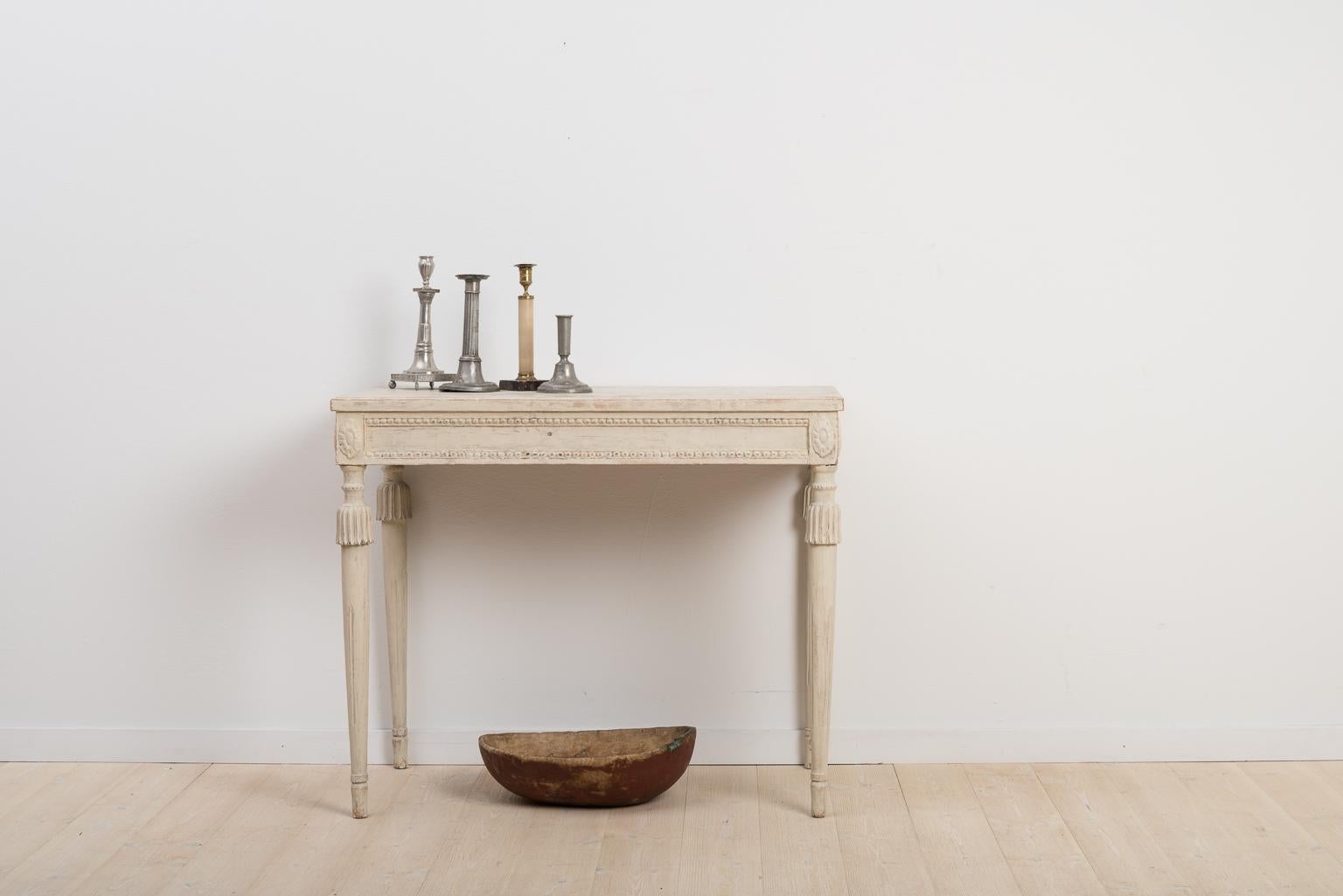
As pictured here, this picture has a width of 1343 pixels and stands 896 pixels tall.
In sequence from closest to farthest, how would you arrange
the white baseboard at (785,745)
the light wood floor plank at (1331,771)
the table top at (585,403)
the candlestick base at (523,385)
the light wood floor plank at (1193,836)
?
the light wood floor plank at (1193,836) → the table top at (585,403) → the candlestick base at (523,385) → the light wood floor plank at (1331,771) → the white baseboard at (785,745)

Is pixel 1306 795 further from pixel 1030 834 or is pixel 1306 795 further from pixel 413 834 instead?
pixel 413 834

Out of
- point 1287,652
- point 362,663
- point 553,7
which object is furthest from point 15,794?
point 1287,652

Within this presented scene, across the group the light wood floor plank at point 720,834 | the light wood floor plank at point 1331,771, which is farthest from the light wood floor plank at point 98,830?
the light wood floor plank at point 1331,771

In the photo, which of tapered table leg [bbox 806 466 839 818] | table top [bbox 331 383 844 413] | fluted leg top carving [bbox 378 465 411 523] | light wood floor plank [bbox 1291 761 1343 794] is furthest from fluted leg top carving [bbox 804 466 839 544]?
light wood floor plank [bbox 1291 761 1343 794]

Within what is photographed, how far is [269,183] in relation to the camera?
125 inches

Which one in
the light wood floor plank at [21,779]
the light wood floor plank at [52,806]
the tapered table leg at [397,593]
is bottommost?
the light wood floor plank at [21,779]

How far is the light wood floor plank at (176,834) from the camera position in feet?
8.52

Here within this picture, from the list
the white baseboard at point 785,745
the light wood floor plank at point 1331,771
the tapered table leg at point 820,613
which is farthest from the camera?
the white baseboard at point 785,745

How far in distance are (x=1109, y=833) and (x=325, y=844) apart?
1.68 meters

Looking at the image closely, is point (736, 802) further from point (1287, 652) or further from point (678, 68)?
point (678, 68)

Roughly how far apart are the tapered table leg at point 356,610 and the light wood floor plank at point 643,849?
57cm

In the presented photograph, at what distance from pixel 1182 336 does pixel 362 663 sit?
209 centimetres

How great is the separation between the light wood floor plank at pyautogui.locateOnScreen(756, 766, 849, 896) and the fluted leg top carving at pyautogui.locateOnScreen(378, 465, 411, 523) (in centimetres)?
108

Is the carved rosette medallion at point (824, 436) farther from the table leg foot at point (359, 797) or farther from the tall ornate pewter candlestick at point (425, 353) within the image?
the table leg foot at point (359, 797)
